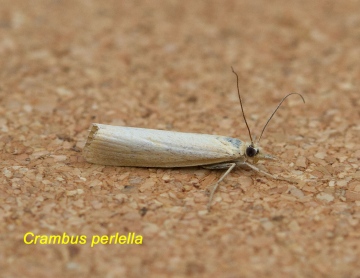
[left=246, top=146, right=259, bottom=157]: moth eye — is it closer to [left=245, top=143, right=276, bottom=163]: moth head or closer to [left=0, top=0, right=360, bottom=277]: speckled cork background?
Result: [left=245, top=143, right=276, bottom=163]: moth head

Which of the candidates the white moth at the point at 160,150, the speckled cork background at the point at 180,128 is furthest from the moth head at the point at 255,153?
the speckled cork background at the point at 180,128

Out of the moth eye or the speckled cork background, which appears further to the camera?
the moth eye

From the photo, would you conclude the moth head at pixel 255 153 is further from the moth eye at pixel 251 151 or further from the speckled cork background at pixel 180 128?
the speckled cork background at pixel 180 128

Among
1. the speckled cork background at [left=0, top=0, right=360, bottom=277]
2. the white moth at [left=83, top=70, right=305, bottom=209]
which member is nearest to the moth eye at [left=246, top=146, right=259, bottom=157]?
the white moth at [left=83, top=70, right=305, bottom=209]

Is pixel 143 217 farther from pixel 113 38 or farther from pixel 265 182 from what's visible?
pixel 113 38

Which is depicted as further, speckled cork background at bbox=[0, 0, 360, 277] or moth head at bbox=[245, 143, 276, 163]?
moth head at bbox=[245, 143, 276, 163]

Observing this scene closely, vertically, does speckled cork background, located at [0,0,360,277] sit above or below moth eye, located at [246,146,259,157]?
Answer: below

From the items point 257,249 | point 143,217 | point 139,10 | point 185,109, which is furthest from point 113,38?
point 257,249

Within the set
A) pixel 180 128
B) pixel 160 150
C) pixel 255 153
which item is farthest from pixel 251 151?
pixel 180 128
